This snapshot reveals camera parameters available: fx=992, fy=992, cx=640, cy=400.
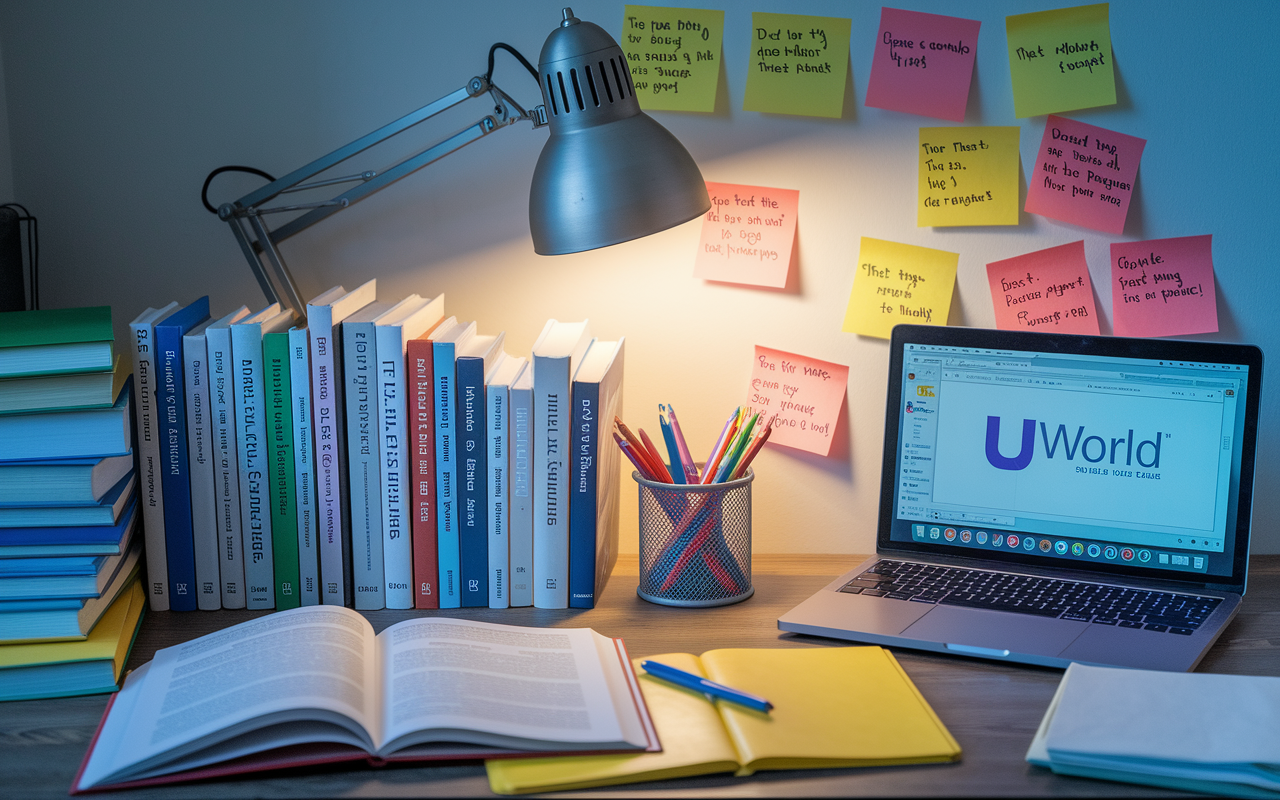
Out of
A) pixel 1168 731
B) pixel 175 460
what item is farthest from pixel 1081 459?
pixel 175 460

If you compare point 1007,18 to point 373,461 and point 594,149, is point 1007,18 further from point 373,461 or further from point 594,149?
point 373,461

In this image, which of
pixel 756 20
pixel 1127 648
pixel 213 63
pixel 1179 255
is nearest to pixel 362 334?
pixel 213 63

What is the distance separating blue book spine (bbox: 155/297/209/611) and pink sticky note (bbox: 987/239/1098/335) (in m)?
0.88

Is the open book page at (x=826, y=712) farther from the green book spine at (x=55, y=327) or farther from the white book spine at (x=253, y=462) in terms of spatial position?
the green book spine at (x=55, y=327)

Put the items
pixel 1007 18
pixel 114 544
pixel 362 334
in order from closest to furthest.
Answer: pixel 114 544
pixel 362 334
pixel 1007 18

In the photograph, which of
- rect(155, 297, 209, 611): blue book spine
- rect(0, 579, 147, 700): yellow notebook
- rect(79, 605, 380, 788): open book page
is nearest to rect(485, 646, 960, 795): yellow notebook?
rect(79, 605, 380, 788): open book page

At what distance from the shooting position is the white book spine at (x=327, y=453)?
3.12ft

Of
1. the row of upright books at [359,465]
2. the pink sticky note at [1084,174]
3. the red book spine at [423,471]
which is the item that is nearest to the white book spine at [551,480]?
the row of upright books at [359,465]

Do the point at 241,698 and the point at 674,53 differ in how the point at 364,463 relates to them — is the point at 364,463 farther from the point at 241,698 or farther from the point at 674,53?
the point at 674,53

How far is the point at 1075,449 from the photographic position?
102cm

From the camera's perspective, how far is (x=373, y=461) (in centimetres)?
98

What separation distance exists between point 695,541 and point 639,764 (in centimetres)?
33

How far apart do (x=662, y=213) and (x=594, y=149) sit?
0.27 ft

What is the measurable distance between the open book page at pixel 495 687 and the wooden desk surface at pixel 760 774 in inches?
1.3
